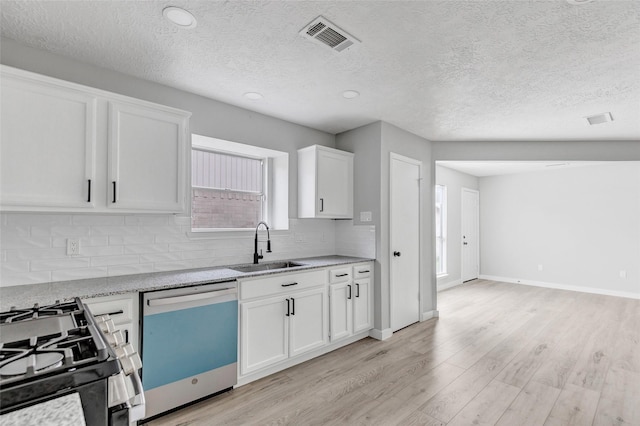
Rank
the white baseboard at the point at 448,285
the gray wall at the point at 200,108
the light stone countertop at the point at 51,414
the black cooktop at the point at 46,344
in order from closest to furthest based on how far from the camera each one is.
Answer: the light stone countertop at the point at 51,414 < the black cooktop at the point at 46,344 < the gray wall at the point at 200,108 < the white baseboard at the point at 448,285

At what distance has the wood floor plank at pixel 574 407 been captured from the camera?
7.25 ft

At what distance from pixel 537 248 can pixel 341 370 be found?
600cm

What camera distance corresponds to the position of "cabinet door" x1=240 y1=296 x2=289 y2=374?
8.68 feet

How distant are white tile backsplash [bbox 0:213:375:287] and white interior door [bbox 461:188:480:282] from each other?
5.07m

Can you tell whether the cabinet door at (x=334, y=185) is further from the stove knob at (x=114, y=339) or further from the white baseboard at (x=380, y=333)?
the stove knob at (x=114, y=339)

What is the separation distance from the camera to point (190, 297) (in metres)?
2.31

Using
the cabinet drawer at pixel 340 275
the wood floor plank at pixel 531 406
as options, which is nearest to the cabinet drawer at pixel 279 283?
the cabinet drawer at pixel 340 275

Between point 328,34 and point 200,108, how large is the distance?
1.59 meters

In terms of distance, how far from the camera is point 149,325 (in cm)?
215

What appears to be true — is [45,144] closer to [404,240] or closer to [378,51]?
[378,51]

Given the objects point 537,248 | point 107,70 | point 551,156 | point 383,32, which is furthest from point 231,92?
point 537,248

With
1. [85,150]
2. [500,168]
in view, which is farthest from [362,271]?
[500,168]

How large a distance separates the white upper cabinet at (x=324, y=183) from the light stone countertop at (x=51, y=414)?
118 inches

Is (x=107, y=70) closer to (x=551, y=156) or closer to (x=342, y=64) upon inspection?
(x=342, y=64)
